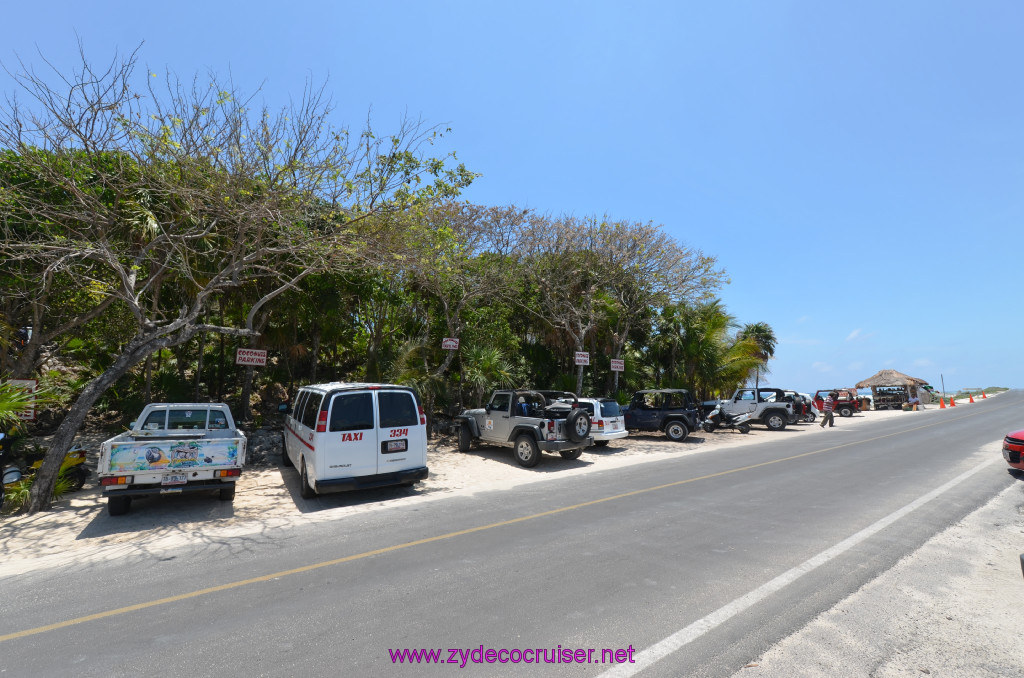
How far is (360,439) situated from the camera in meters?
8.34

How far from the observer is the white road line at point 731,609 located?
11.1ft

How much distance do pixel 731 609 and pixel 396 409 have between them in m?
6.11

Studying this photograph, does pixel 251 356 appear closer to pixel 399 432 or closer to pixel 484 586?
pixel 399 432

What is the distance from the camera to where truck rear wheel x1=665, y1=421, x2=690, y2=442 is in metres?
17.3

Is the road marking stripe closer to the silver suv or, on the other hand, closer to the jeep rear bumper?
the jeep rear bumper

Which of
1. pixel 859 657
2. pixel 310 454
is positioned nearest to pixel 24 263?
pixel 310 454

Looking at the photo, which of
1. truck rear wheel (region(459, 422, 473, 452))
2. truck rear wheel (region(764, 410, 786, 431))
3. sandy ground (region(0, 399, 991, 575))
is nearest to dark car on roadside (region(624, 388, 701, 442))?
sandy ground (region(0, 399, 991, 575))

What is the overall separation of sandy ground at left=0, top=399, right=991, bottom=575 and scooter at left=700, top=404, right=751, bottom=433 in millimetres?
9403

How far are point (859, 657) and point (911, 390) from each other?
52266mm

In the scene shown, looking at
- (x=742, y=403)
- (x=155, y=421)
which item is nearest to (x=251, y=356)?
(x=155, y=421)

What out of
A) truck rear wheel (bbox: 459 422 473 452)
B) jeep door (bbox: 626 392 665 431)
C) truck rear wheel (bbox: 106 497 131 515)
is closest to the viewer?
truck rear wheel (bbox: 106 497 131 515)

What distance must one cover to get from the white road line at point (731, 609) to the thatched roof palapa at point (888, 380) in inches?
2082

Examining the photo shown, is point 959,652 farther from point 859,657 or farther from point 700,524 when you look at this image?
point 700,524

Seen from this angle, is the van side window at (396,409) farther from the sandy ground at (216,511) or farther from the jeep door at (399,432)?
the sandy ground at (216,511)
